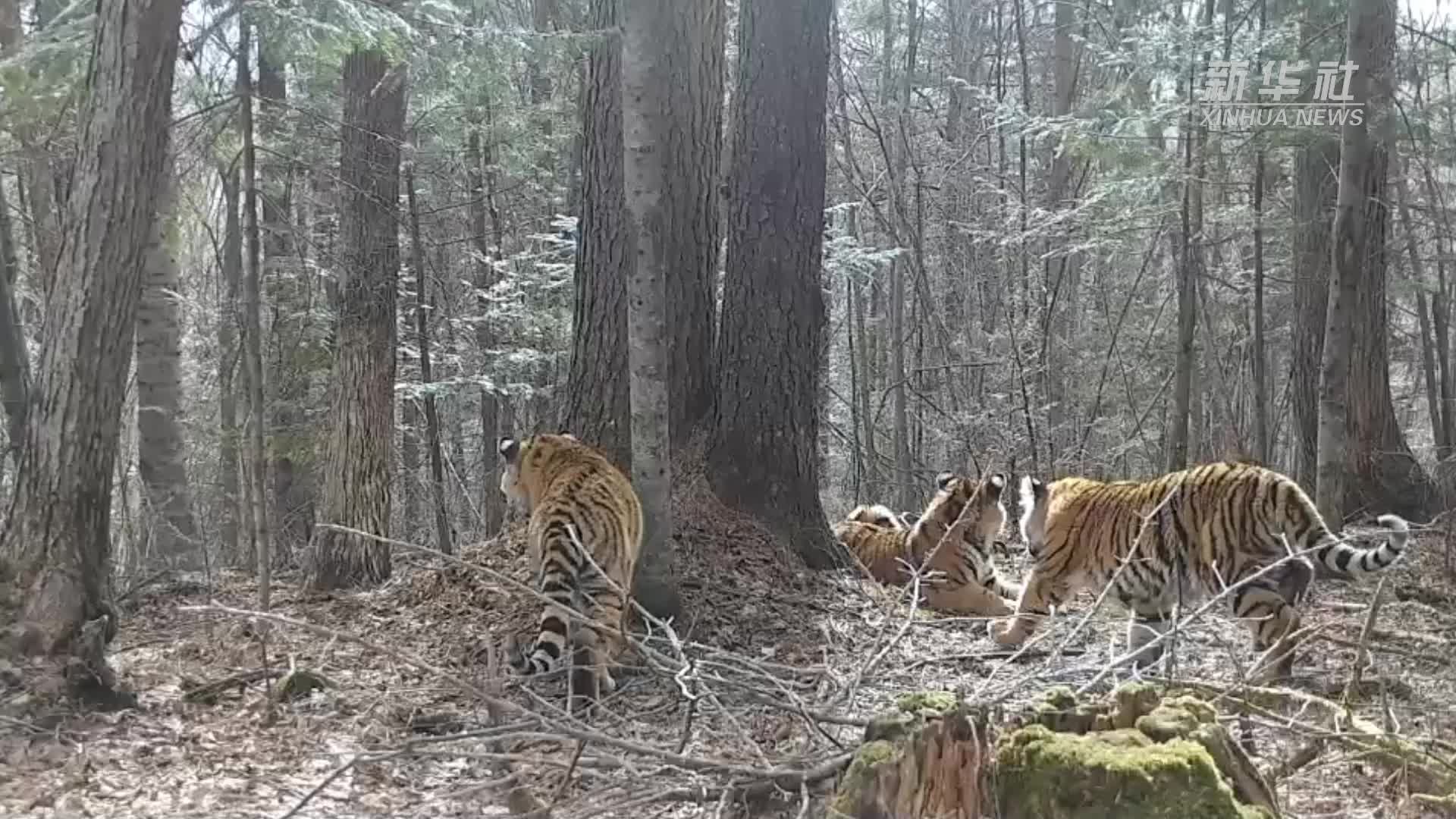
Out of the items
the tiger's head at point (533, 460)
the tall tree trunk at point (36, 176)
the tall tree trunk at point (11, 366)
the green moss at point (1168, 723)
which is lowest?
the green moss at point (1168, 723)

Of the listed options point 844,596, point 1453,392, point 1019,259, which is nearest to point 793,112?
point 844,596

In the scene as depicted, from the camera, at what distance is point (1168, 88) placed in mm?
11828

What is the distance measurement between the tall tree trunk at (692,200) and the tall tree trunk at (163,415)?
211 inches

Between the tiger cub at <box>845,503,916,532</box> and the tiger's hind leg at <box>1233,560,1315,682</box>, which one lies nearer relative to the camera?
the tiger's hind leg at <box>1233,560,1315,682</box>

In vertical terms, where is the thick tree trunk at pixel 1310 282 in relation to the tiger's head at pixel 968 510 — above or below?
above

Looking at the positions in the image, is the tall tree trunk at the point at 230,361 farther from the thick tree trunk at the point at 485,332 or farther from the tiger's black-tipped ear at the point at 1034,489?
the tiger's black-tipped ear at the point at 1034,489

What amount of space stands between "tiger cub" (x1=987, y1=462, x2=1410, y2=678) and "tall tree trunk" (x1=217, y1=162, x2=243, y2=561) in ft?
19.9

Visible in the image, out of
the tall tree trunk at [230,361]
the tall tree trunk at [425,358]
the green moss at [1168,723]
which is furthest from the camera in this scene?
the tall tree trunk at [425,358]

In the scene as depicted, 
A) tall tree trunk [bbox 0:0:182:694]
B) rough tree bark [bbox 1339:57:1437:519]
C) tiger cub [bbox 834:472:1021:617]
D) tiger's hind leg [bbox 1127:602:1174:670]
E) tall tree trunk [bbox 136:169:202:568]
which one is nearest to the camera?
tall tree trunk [bbox 0:0:182:694]

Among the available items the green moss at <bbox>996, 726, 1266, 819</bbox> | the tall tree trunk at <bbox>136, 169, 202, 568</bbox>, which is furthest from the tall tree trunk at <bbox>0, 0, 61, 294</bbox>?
the green moss at <bbox>996, 726, 1266, 819</bbox>

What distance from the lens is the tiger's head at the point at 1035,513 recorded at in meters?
8.19

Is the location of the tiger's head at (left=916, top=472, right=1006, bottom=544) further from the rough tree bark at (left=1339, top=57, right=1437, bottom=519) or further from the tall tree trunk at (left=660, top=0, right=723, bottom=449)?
the rough tree bark at (left=1339, top=57, right=1437, bottom=519)

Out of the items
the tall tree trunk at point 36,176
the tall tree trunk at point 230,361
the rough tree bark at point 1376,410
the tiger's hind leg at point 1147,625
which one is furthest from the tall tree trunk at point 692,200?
the rough tree bark at point 1376,410

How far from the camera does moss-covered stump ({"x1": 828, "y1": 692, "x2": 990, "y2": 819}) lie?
3.17m
